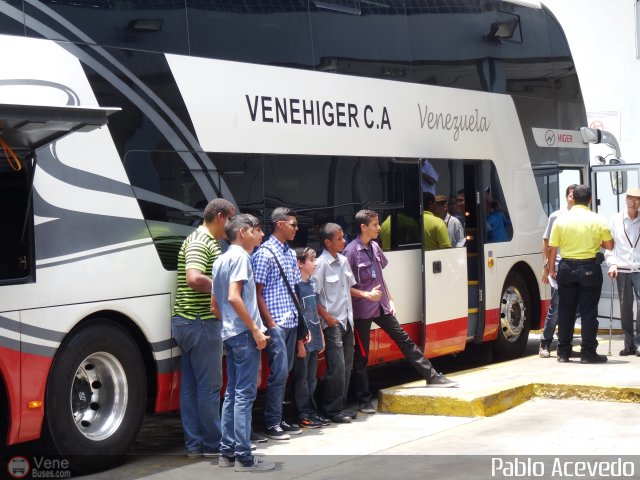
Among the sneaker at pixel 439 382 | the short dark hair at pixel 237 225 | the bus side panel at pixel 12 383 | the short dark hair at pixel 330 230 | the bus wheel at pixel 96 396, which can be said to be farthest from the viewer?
the sneaker at pixel 439 382

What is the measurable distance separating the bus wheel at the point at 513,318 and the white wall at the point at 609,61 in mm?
9013

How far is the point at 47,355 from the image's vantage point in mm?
7676

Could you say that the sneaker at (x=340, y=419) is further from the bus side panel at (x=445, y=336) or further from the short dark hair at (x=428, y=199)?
the short dark hair at (x=428, y=199)

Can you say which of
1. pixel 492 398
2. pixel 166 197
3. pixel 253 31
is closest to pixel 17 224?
pixel 166 197

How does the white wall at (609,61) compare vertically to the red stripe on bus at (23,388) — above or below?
above

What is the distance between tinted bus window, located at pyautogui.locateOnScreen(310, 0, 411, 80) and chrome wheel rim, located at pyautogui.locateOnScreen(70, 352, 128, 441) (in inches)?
143

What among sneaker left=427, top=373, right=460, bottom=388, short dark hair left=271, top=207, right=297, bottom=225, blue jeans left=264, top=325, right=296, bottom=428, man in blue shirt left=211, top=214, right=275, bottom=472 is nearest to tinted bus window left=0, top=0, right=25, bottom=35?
man in blue shirt left=211, top=214, right=275, bottom=472

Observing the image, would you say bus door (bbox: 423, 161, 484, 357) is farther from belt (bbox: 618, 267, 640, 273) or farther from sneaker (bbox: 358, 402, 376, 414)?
belt (bbox: 618, 267, 640, 273)

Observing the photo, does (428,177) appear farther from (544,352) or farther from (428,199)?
(544,352)

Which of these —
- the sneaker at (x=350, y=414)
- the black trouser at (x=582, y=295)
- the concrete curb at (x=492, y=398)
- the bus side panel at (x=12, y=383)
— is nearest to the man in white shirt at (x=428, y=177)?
the black trouser at (x=582, y=295)

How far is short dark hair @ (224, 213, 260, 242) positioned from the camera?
26.5 ft

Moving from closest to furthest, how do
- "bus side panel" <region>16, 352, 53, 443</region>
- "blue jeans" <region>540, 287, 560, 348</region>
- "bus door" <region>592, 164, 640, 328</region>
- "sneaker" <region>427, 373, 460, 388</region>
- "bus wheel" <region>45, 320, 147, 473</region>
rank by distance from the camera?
"bus side panel" <region>16, 352, 53, 443</region>, "bus wheel" <region>45, 320, 147, 473</region>, "sneaker" <region>427, 373, 460, 388</region>, "blue jeans" <region>540, 287, 560, 348</region>, "bus door" <region>592, 164, 640, 328</region>

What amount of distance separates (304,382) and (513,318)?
4.74 meters

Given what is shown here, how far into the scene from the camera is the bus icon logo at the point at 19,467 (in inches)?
317
